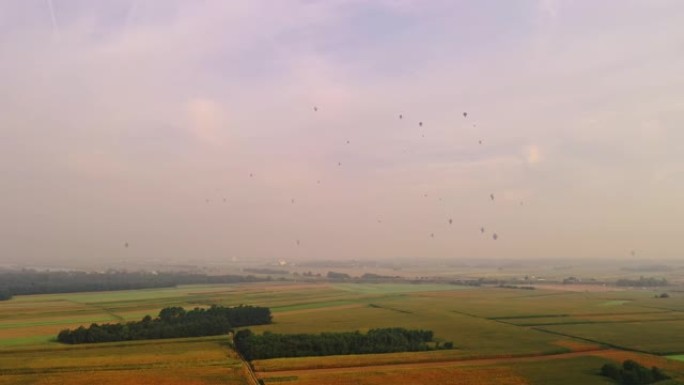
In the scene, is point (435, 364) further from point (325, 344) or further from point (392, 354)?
point (325, 344)

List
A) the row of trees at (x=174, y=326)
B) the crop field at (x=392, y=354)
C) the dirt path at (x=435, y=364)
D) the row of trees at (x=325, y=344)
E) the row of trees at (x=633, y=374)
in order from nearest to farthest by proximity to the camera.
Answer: the row of trees at (x=633, y=374) < the crop field at (x=392, y=354) < the dirt path at (x=435, y=364) < the row of trees at (x=325, y=344) < the row of trees at (x=174, y=326)

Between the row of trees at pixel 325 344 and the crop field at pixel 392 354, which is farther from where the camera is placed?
the row of trees at pixel 325 344

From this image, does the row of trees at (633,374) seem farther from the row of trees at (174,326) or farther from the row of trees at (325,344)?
the row of trees at (174,326)

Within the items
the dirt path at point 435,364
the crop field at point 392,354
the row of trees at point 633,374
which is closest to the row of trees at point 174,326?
the crop field at point 392,354

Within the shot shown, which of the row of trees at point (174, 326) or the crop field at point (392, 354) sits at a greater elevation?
the row of trees at point (174, 326)

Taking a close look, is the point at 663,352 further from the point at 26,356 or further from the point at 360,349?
the point at 26,356

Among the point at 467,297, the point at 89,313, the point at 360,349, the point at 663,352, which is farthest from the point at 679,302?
the point at 89,313

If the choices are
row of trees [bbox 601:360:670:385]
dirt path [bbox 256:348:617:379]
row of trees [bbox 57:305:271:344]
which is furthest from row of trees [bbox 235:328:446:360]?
row of trees [bbox 601:360:670:385]

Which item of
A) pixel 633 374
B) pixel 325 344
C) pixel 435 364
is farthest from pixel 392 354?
pixel 633 374
